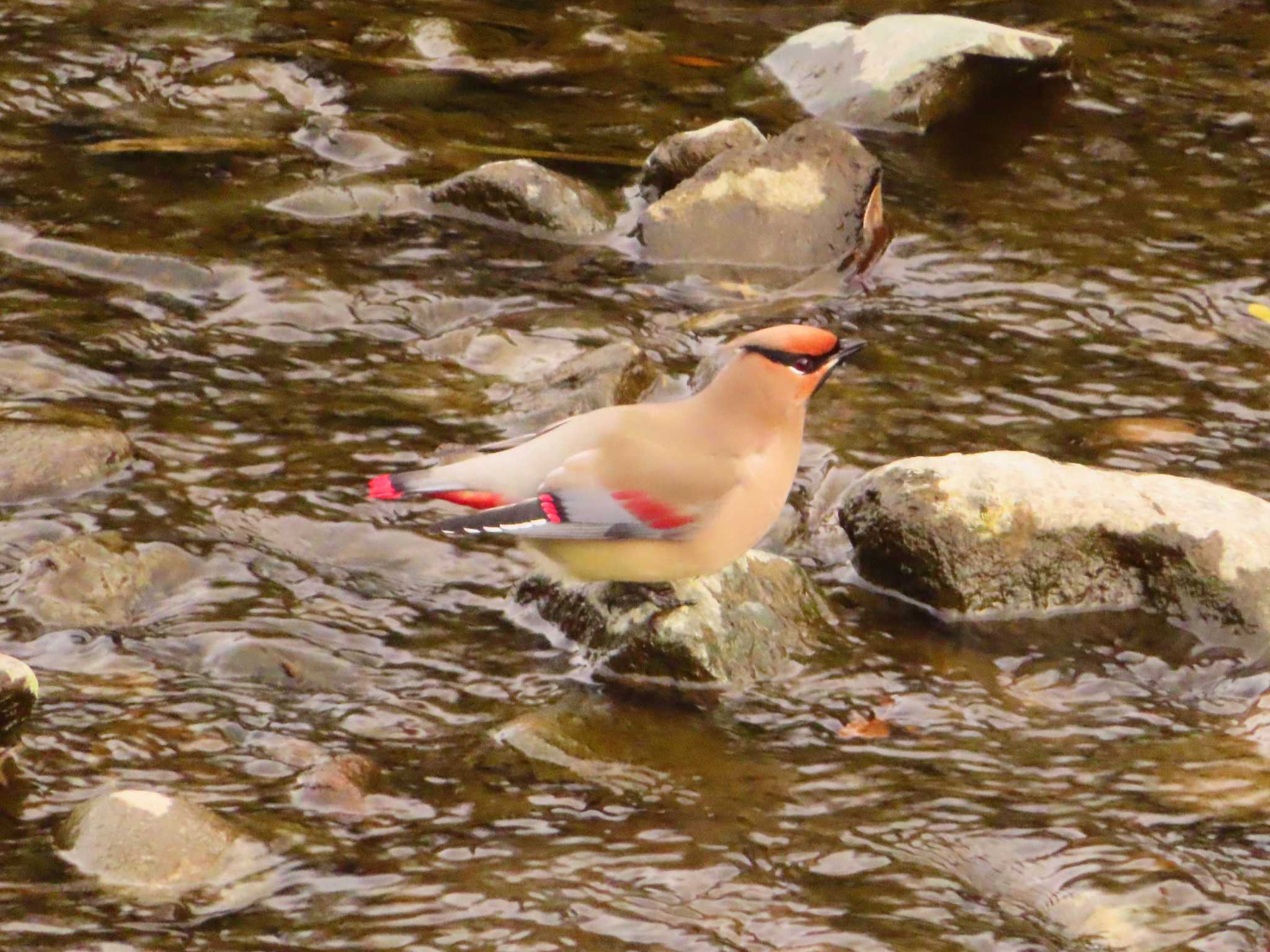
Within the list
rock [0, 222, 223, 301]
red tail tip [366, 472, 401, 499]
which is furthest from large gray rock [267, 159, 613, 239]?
red tail tip [366, 472, 401, 499]

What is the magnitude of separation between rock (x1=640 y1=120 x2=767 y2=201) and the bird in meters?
3.03

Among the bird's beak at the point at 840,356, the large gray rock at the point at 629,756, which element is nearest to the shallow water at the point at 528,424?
the large gray rock at the point at 629,756

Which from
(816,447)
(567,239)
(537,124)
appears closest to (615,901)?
(816,447)

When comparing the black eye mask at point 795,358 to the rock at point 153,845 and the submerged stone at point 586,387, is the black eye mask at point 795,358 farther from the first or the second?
the rock at point 153,845

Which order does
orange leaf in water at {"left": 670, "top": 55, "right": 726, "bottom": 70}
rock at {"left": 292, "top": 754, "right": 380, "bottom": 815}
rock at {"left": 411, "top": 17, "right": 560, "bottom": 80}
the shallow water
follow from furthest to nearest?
orange leaf in water at {"left": 670, "top": 55, "right": 726, "bottom": 70} < rock at {"left": 411, "top": 17, "right": 560, "bottom": 80} < rock at {"left": 292, "top": 754, "right": 380, "bottom": 815} < the shallow water

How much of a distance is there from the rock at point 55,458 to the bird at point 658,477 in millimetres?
1320

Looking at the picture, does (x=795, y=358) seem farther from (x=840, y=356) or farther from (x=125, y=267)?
(x=125, y=267)

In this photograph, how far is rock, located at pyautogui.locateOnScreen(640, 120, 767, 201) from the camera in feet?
29.0

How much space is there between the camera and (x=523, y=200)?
8.58m

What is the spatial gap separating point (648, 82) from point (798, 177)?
191 cm

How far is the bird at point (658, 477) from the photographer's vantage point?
18.1 feet

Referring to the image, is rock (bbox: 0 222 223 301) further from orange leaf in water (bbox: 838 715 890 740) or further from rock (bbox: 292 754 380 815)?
orange leaf in water (bbox: 838 715 890 740)

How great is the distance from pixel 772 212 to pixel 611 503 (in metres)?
3.14

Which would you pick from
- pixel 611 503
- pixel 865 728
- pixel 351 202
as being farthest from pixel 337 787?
pixel 351 202
